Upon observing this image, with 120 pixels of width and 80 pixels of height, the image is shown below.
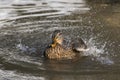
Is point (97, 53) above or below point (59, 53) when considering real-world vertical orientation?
below

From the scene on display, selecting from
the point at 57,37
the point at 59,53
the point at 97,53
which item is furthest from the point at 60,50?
the point at 97,53

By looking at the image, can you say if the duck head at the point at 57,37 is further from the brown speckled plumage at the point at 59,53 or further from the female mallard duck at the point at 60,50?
the brown speckled plumage at the point at 59,53

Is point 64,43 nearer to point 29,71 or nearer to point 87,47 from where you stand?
point 87,47

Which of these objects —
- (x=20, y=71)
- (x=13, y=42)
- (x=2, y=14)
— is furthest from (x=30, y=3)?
(x=20, y=71)

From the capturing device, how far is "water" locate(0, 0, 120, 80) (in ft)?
24.7

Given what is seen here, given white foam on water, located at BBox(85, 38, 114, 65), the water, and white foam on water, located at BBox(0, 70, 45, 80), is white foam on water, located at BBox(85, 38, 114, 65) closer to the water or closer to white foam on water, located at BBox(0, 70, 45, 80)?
the water

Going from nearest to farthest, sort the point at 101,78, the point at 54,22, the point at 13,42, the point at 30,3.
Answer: the point at 101,78 < the point at 13,42 < the point at 54,22 < the point at 30,3

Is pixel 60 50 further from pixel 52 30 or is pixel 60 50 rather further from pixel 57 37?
pixel 52 30

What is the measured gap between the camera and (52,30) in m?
10.0

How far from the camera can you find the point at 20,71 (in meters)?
7.57

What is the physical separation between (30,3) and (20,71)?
5.90m

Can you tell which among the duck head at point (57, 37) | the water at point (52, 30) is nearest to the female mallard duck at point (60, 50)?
the duck head at point (57, 37)

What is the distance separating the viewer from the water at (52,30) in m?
7.53

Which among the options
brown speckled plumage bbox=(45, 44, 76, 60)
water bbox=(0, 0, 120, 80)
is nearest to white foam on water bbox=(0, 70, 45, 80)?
water bbox=(0, 0, 120, 80)
